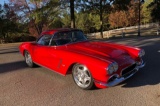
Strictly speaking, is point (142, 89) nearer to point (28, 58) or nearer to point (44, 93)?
point (44, 93)

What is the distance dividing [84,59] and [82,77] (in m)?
0.48

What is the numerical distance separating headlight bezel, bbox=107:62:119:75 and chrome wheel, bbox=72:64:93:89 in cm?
49

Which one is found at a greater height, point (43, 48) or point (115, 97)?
point (43, 48)

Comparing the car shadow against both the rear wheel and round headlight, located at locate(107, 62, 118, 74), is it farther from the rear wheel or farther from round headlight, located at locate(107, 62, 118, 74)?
round headlight, located at locate(107, 62, 118, 74)

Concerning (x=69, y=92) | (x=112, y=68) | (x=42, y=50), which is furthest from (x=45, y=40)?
(x=112, y=68)

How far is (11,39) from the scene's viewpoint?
25.2 meters

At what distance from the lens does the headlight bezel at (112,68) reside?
152 inches

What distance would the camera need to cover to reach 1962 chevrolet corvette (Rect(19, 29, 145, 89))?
3967mm

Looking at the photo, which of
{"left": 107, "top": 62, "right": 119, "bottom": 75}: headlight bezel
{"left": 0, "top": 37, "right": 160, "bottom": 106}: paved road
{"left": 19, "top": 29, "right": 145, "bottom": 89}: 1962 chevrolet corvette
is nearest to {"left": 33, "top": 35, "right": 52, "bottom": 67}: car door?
{"left": 19, "top": 29, "right": 145, "bottom": 89}: 1962 chevrolet corvette

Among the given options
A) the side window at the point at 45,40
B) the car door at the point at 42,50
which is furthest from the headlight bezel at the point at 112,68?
the side window at the point at 45,40

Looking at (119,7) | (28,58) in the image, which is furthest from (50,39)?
(119,7)

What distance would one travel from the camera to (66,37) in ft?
18.0

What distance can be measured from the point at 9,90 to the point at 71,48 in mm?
1811

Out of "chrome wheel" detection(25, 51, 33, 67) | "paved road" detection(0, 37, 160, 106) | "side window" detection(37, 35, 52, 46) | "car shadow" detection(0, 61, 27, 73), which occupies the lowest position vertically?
"paved road" detection(0, 37, 160, 106)
